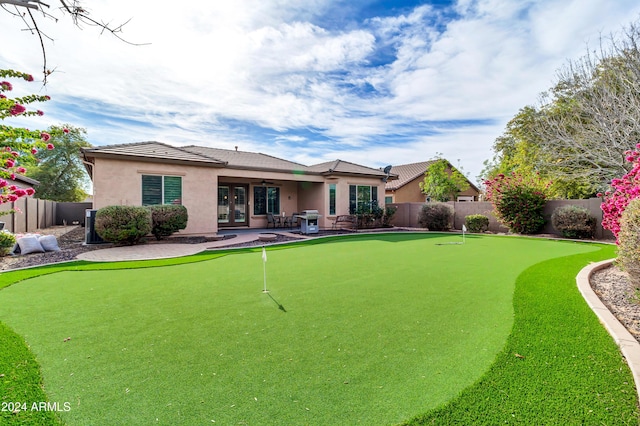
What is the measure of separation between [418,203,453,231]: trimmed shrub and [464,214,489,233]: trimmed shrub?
1.21 m

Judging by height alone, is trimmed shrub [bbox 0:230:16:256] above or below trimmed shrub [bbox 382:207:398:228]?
below

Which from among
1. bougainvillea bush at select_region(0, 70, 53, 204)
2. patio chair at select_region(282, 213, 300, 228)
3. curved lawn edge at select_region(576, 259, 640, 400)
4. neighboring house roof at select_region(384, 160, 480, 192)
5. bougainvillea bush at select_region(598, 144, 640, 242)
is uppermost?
neighboring house roof at select_region(384, 160, 480, 192)

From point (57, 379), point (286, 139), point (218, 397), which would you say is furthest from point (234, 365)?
point (286, 139)

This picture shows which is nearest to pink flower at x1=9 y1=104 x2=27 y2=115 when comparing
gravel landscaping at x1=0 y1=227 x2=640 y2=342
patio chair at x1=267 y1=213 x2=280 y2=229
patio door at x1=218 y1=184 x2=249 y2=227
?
gravel landscaping at x1=0 y1=227 x2=640 y2=342

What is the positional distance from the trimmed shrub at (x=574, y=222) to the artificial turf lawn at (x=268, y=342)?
10115mm

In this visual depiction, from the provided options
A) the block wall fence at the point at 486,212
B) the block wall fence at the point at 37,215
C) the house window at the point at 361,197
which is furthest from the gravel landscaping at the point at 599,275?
the block wall fence at the point at 486,212

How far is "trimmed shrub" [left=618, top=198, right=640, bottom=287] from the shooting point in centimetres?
407

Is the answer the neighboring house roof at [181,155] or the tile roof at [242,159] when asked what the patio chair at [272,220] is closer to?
the tile roof at [242,159]

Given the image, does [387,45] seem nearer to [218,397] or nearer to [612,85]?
[612,85]

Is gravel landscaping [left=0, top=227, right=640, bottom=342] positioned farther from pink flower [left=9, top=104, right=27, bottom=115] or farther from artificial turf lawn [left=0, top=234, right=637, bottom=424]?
pink flower [left=9, top=104, right=27, bottom=115]

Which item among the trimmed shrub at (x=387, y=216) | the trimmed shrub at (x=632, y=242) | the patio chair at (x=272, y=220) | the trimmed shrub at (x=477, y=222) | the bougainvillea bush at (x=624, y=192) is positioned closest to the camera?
the trimmed shrub at (x=632, y=242)

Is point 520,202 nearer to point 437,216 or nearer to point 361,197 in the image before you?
point 437,216

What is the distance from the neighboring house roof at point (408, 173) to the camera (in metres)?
29.0

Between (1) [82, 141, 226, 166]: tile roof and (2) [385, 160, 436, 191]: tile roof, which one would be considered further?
(2) [385, 160, 436, 191]: tile roof
